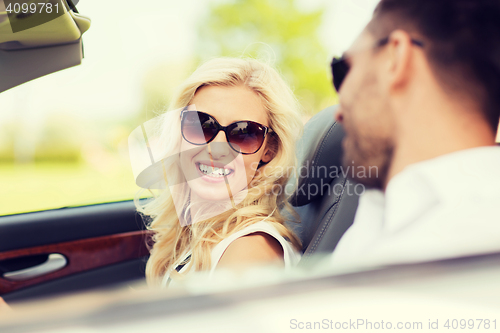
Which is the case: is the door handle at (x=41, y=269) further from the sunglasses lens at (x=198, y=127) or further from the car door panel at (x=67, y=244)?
the sunglasses lens at (x=198, y=127)

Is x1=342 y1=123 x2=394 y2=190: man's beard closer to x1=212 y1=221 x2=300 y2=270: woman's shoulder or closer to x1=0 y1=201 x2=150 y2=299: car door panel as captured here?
x1=212 y1=221 x2=300 y2=270: woman's shoulder

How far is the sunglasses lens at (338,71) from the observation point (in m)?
0.89

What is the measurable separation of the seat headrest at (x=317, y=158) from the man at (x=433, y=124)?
0.62 meters

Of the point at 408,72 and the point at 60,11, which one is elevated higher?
the point at 60,11

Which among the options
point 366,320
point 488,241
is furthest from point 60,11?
point 488,241

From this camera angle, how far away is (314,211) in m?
1.62

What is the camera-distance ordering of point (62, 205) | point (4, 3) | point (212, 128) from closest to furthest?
point (4, 3)
point (212, 128)
point (62, 205)

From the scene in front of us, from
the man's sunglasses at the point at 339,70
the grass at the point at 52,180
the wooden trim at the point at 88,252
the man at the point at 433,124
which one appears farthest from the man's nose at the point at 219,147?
the grass at the point at 52,180

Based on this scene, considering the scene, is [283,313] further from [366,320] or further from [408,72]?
[408,72]

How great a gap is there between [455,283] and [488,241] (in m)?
0.12

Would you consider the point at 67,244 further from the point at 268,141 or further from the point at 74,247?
the point at 268,141

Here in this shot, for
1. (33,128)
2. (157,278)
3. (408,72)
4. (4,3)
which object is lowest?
(157,278)

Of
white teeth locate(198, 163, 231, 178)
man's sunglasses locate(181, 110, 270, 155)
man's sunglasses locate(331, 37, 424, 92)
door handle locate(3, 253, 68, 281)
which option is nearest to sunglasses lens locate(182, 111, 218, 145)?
man's sunglasses locate(181, 110, 270, 155)

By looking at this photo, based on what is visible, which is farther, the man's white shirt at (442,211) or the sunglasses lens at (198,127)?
the sunglasses lens at (198,127)
